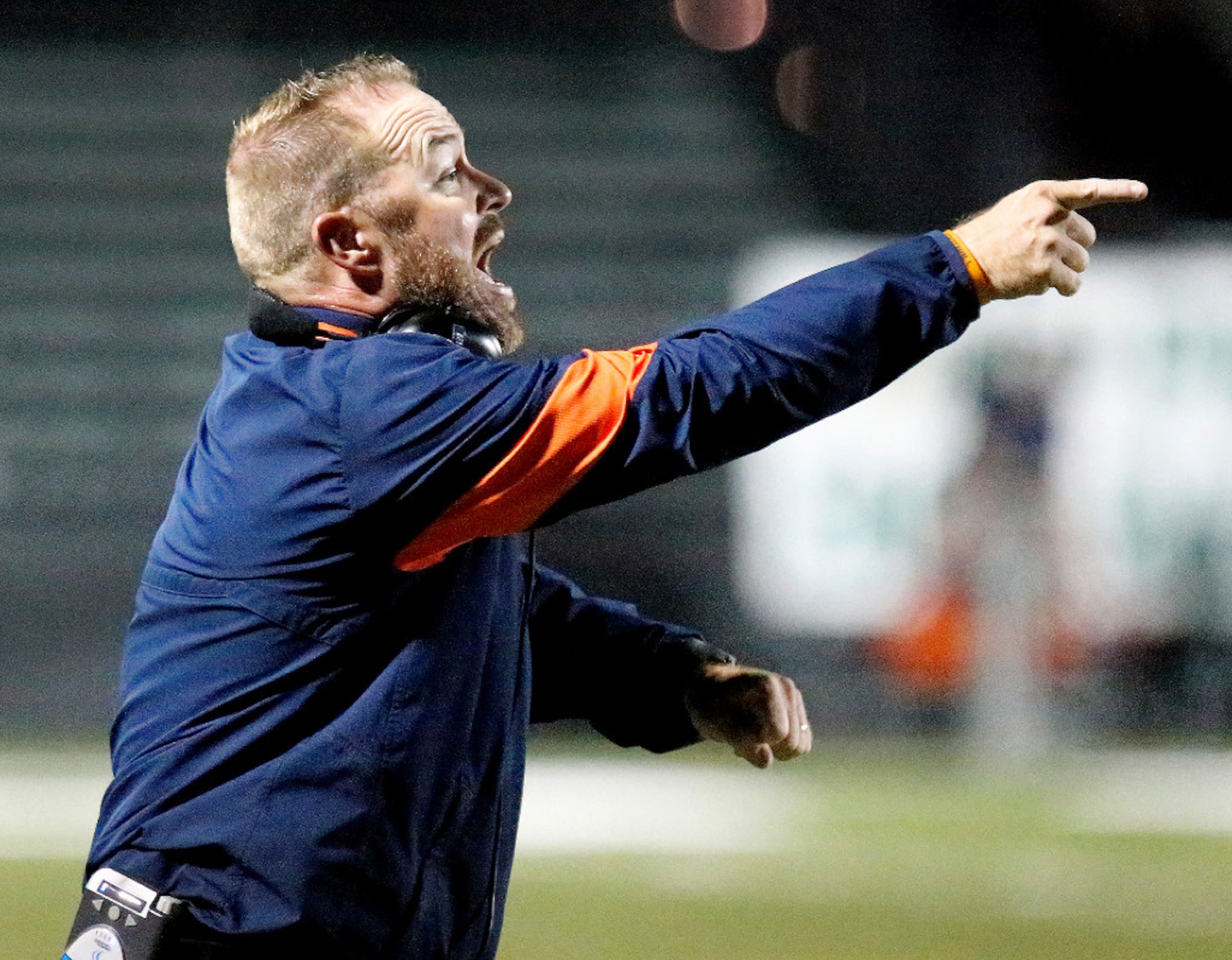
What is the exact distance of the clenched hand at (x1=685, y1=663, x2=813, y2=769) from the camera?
2.32 m

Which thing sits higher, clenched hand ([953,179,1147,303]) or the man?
clenched hand ([953,179,1147,303])

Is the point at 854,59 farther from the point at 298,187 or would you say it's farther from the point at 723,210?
the point at 298,187

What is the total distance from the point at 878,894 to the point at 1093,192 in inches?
152

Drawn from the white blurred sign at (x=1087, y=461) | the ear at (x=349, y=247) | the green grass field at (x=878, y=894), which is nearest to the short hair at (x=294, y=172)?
the ear at (x=349, y=247)

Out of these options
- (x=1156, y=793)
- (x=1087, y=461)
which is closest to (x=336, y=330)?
(x=1156, y=793)

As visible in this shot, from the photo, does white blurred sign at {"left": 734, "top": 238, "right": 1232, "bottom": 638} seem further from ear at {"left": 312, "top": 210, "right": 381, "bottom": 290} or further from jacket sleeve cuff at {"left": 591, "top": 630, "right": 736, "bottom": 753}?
ear at {"left": 312, "top": 210, "right": 381, "bottom": 290}

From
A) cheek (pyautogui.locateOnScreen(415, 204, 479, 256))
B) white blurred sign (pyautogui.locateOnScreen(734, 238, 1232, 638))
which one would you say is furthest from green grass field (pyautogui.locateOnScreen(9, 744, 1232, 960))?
cheek (pyautogui.locateOnScreen(415, 204, 479, 256))

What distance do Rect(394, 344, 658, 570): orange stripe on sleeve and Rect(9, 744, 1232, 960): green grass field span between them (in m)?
2.95

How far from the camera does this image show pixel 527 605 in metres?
2.24

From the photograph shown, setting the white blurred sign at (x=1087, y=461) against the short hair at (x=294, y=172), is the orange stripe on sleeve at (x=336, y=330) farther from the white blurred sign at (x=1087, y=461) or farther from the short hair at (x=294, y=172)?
the white blurred sign at (x=1087, y=461)

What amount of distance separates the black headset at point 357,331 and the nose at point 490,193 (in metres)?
0.20

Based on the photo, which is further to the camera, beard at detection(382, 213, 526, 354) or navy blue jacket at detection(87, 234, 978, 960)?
beard at detection(382, 213, 526, 354)

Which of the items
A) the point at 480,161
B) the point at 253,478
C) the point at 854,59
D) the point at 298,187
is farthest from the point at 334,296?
the point at 854,59

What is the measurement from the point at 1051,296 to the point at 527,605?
7.11 meters
